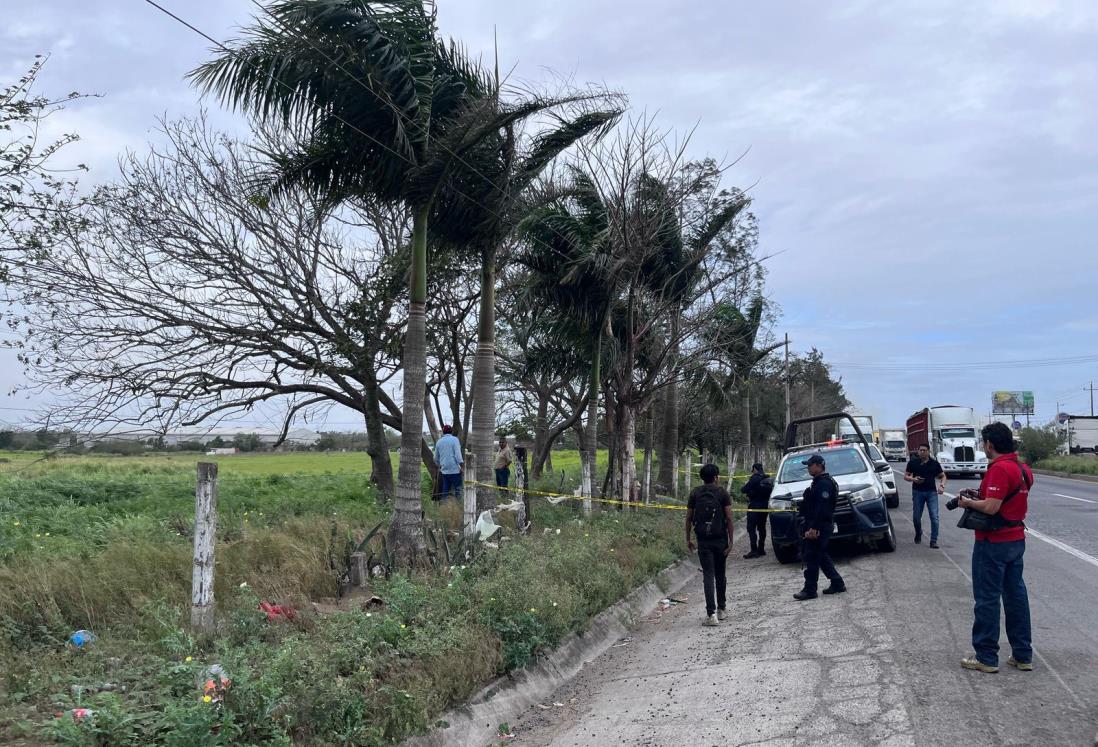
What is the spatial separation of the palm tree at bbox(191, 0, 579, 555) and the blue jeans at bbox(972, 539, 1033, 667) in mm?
5644

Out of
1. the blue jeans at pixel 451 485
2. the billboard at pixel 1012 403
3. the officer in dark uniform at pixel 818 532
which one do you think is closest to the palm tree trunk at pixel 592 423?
the blue jeans at pixel 451 485

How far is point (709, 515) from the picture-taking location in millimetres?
9836

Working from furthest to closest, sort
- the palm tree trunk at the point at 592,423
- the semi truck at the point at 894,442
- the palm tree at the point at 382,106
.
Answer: the semi truck at the point at 894,442
the palm tree trunk at the point at 592,423
the palm tree at the point at 382,106

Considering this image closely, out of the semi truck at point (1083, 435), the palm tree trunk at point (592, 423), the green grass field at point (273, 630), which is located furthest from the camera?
the semi truck at point (1083, 435)

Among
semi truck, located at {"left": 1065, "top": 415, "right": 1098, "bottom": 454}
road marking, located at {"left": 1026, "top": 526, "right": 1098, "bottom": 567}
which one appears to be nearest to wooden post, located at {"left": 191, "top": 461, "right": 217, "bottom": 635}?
road marking, located at {"left": 1026, "top": 526, "right": 1098, "bottom": 567}

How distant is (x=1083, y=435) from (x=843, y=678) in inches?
2543

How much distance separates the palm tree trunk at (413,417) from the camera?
986cm

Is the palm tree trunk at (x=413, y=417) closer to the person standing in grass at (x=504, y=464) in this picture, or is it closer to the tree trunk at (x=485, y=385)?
the tree trunk at (x=485, y=385)

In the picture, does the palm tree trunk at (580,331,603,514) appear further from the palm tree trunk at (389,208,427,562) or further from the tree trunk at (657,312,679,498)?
the palm tree trunk at (389,208,427,562)

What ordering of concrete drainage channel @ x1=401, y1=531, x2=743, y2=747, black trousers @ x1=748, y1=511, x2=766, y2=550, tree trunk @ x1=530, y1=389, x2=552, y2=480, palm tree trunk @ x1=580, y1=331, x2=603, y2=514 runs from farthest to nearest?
tree trunk @ x1=530, y1=389, x2=552, y2=480 → palm tree trunk @ x1=580, y1=331, x2=603, y2=514 → black trousers @ x1=748, y1=511, x2=766, y2=550 → concrete drainage channel @ x1=401, y1=531, x2=743, y2=747

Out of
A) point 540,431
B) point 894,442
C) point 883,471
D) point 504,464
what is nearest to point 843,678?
point 883,471

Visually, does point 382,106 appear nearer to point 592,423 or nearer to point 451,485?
point 451,485

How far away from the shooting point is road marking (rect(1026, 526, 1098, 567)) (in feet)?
40.9

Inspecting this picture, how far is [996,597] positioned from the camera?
22.4 ft
